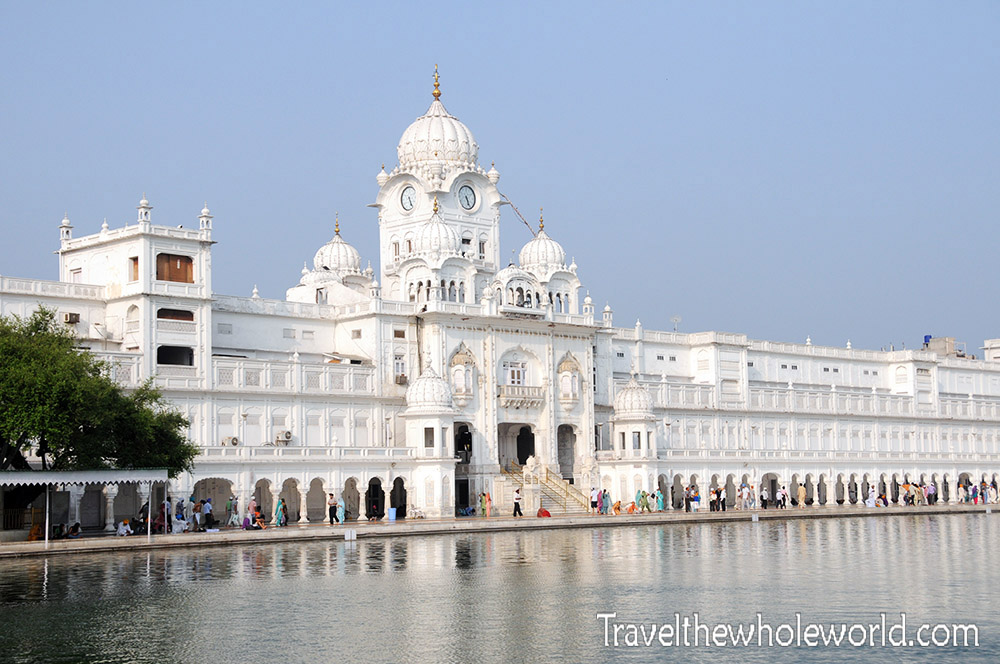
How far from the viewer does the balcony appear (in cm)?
6600

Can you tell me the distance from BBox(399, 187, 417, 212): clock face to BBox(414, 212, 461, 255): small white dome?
417 centimetres

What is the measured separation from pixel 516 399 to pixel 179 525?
21.5 meters

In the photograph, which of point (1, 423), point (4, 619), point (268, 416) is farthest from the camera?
point (268, 416)

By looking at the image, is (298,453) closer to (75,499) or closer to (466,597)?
(75,499)

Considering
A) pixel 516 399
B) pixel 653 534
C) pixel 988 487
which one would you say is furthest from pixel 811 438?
pixel 653 534

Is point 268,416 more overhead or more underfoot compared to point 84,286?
more underfoot

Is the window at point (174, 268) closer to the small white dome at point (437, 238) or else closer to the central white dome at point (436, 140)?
the small white dome at point (437, 238)

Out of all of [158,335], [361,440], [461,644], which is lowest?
[461,644]

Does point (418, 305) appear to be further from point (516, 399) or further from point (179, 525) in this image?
point (179, 525)

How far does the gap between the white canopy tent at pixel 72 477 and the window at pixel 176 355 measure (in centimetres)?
1253

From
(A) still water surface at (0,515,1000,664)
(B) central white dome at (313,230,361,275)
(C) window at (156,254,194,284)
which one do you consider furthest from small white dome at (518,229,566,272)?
(A) still water surface at (0,515,1000,664)

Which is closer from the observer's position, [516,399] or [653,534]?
[653,534]

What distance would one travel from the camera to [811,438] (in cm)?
8262

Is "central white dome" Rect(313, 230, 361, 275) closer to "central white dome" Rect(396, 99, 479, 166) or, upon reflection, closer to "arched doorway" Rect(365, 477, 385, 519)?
"central white dome" Rect(396, 99, 479, 166)
